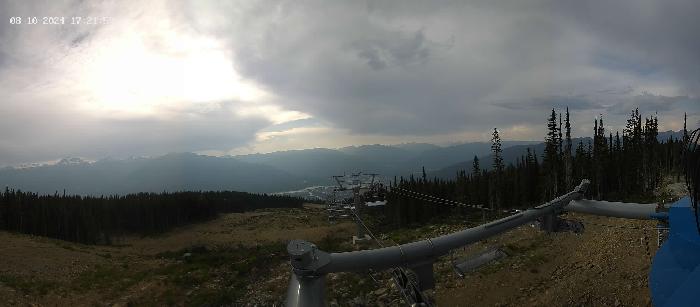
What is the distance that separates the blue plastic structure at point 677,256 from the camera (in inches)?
240

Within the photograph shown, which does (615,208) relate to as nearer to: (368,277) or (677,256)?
(677,256)

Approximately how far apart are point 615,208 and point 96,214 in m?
105

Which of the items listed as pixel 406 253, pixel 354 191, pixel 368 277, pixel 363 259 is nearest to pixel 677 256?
pixel 406 253

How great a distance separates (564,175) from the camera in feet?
184

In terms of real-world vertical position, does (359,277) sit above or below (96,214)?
above

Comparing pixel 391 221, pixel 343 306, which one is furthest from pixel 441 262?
pixel 391 221

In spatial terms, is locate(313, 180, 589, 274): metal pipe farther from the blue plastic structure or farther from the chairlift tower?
the chairlift tower

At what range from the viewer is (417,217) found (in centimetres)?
6900

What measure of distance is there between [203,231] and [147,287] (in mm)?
59587

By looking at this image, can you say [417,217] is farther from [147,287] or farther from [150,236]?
[150,236]

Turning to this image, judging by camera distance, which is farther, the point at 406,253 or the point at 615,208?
the point at 615,208

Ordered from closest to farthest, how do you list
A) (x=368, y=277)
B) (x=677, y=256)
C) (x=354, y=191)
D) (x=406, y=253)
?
(x=406, y=253), (x=677, y=256), (x=354, y=191), (x=368, y=277)

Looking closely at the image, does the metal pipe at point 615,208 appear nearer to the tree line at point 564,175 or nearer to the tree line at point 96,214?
the tree line at point 564,175

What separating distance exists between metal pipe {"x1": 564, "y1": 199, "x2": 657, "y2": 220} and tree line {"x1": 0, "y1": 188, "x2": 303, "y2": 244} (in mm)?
93205
